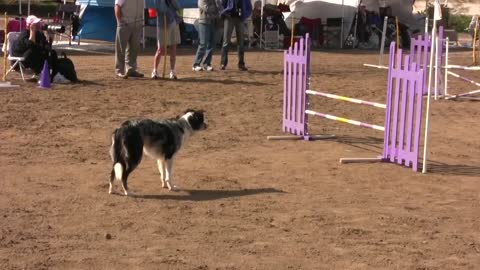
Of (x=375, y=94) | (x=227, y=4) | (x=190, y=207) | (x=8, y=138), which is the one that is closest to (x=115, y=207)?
(x=190, y=207)

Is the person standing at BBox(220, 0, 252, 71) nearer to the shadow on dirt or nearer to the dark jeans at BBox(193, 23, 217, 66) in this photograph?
the dark jeans at BBox(193, 23, 217, 66)

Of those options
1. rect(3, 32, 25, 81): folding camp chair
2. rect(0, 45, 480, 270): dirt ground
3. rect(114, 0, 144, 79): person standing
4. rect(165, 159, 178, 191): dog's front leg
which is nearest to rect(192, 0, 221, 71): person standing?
rect(114, 0, 144, 79): person standing

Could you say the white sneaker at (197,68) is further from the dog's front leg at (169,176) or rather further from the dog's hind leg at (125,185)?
the dog's hind leg at (125,185)

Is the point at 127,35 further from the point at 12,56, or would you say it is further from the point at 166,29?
the point at 12,56

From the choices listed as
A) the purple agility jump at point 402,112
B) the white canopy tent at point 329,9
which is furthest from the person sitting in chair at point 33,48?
the white canopy tent at point 329,9

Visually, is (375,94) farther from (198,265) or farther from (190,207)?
(198,265)

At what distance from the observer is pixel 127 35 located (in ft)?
49.5

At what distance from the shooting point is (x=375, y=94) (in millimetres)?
15023

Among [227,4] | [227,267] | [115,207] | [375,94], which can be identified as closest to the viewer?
[227,267]

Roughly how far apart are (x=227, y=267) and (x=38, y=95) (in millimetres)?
8630

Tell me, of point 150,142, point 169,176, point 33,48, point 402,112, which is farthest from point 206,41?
point 150,142

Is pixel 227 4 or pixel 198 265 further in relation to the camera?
pixel 227 4

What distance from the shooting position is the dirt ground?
5.47 meters

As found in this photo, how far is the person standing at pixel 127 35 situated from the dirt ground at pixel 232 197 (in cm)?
238
